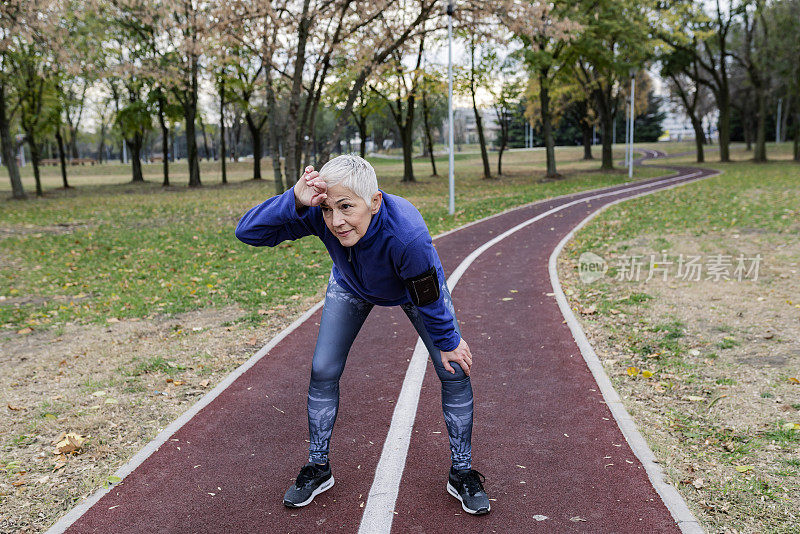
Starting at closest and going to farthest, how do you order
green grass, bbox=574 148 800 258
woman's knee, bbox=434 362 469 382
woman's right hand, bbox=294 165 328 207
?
woman's right hand, bbox=294 165 328 207 → woman's knee, bbox=434 362 469 382 → green grass, bbox=574 148 800 258

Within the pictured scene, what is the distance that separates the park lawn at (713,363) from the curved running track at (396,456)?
284mm

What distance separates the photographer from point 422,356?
6254 mm

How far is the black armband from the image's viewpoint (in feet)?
10.4

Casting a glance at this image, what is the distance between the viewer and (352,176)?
3018 millimetres

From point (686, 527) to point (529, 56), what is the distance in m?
29.5

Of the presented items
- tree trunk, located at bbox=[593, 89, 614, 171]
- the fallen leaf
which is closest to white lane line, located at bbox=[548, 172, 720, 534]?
the fallen leaf

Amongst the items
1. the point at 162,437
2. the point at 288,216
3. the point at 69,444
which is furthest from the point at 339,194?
the point at 69,444

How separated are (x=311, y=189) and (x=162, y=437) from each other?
2629mm

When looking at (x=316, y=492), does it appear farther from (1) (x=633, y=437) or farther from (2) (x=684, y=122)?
(2) (x=684, y=122)

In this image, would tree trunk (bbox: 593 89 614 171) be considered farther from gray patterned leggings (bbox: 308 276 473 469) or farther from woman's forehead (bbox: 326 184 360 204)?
woman's forehead (bbox: 326 184 360 204)

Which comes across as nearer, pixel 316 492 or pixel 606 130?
pixel 316 492

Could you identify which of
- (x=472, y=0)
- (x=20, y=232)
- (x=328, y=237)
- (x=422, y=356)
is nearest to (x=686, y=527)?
(x=328, y=237)

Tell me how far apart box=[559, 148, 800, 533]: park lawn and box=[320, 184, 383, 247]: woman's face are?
248 centimetres

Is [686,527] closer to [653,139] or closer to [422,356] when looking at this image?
[422,356]
